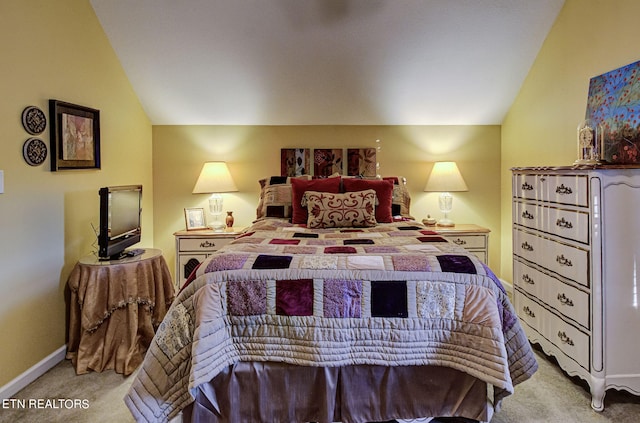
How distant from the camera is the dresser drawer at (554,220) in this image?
200 cm

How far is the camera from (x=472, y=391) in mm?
1698

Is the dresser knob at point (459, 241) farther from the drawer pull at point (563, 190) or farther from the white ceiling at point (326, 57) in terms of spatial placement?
the drawer pull at point (563, 190)

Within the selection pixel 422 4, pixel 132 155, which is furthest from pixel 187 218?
pixel 422 4

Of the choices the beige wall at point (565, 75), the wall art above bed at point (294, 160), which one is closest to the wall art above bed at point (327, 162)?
the wall art above bed at point (294, 160)

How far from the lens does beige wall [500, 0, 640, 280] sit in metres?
2.44

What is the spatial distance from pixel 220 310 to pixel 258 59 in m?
2.34

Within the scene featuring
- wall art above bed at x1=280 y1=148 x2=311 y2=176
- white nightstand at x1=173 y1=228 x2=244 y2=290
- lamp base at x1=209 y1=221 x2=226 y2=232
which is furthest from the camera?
wall art above bed at x1=280 y1=148 x2=311 y2=176

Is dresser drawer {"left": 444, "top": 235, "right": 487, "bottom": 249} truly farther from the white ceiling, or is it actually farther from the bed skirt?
the bed skirt

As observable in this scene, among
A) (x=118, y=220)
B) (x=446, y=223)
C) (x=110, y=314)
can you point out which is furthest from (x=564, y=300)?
(x=118, y=220)

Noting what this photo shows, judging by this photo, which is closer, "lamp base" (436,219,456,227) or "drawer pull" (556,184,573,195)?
"drawer pull" (556,184,573,195)

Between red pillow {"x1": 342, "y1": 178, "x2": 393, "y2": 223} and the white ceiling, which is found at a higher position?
the white ceiling

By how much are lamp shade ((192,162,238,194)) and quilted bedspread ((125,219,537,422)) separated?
2.09 m

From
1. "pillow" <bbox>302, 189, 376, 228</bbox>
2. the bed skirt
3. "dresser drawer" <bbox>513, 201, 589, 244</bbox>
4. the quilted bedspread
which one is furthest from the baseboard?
"dresser drawer" <bbox>513, 201, 589, 244</bbox>

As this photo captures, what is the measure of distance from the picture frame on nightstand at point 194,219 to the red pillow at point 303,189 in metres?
1.10
